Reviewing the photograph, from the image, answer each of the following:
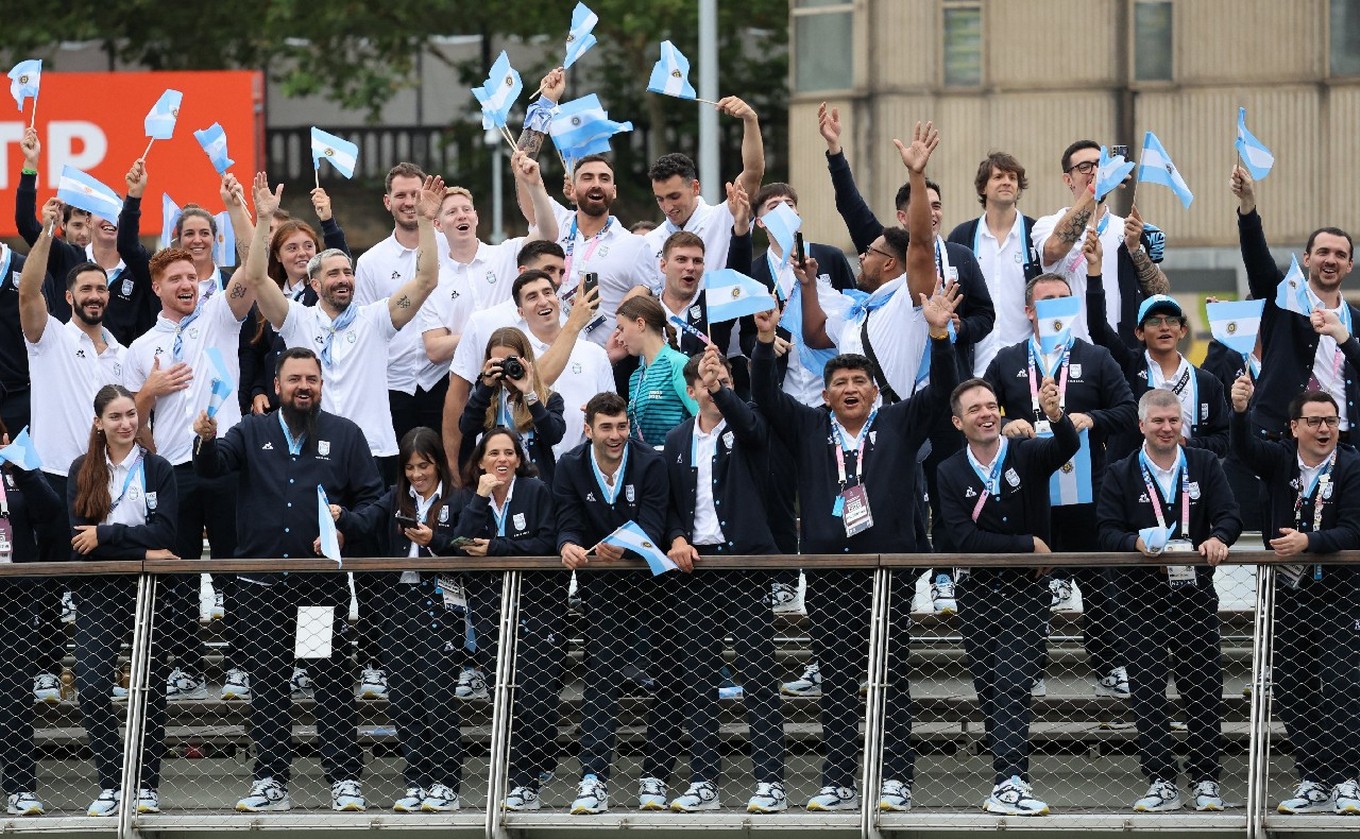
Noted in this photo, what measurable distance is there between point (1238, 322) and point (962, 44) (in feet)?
56.5

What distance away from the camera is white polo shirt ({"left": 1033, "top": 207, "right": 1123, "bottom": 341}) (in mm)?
12195

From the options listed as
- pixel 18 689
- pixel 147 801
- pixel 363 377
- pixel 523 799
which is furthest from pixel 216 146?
pixel 523 799

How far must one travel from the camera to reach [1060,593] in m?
10.6

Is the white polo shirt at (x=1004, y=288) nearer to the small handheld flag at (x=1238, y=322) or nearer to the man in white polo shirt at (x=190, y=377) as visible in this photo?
the small handheld flag at (x=1238, y=322)

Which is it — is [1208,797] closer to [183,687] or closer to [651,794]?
[651,794]

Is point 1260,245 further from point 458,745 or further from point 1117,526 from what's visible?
point 458,745

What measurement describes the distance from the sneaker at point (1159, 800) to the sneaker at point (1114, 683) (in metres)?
0.46

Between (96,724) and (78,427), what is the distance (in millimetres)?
1880

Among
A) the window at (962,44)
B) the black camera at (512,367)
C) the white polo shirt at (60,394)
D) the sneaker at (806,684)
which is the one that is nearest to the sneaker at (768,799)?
the sneaker at (806,684)

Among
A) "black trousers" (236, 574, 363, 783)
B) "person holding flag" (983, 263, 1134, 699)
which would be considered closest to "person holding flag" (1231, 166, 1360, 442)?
"person holding flag" (983, 263, 1134, 699)

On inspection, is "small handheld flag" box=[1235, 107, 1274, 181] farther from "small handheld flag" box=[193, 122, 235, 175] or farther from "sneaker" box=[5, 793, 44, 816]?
"sneaker" box=[5, 793, 44, 816]

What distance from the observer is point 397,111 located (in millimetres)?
38562

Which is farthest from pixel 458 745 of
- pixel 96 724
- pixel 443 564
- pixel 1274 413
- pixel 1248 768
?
pixel 1274 413

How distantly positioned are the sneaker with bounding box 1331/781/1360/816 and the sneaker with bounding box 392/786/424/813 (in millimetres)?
4140
